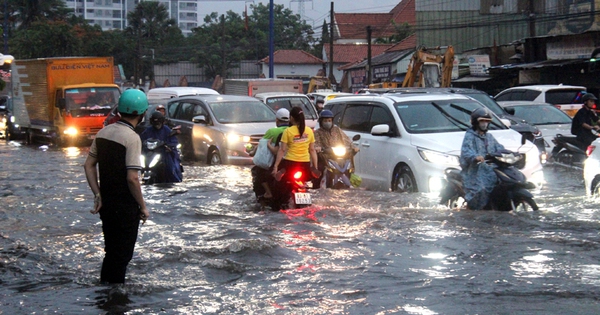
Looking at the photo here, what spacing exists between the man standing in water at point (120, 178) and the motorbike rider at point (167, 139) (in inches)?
256

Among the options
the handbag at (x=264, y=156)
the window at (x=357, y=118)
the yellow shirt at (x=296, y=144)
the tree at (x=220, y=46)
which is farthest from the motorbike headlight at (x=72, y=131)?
the tree at (x=220, y=46)

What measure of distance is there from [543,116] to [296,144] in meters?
10.5

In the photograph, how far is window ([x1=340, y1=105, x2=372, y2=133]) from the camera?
13.0 m

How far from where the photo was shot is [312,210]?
1059 centimetres

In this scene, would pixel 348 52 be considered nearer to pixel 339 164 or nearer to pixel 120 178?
pixel 339 164

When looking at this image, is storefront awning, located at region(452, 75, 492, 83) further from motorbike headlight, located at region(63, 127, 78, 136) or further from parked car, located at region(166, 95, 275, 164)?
parked car, located at region(166, 95, 275, 164)

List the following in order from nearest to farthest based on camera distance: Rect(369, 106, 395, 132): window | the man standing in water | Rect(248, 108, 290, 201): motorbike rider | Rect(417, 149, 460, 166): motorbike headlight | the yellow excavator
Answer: the man standing in water, Rect(248, 108, 290, 201): motorbike rider, Rect(417, 149, 460, 166): motorbike headlight, Rect(369, 106, 395, 132): window, the yellow excavator

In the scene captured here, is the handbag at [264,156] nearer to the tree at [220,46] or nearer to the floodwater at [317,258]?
the floodwater at [317,258]

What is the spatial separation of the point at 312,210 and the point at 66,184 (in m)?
6.39

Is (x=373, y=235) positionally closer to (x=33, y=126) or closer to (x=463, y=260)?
(x=463, y=260)

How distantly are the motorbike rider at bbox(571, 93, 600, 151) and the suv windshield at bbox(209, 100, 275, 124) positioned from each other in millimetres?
6421

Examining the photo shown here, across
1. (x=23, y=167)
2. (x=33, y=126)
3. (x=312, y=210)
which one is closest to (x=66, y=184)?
(x=23, y=167)

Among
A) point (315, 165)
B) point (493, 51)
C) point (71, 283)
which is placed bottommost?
point (71, 283)

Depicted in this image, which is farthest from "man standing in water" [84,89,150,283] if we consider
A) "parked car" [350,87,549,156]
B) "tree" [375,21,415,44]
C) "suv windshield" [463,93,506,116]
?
"tree" [375,21,415,44]
